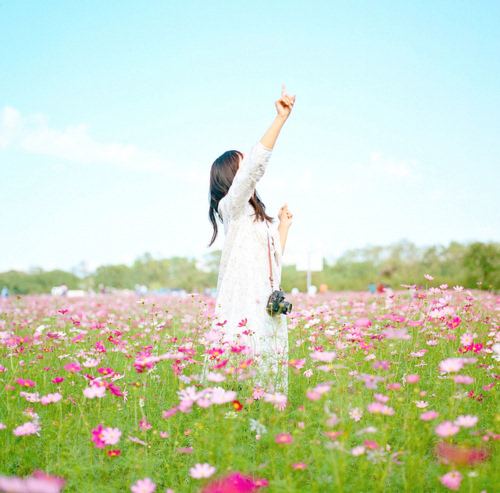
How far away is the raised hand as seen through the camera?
2.77 meters

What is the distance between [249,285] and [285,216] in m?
0.65

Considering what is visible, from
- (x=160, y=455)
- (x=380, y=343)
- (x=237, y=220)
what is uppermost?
(x=237, y=220)

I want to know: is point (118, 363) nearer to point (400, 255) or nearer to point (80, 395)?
point (80, 395)

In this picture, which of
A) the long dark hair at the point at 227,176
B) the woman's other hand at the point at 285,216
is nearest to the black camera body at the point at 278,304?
the long dark hair at the point at 227,176

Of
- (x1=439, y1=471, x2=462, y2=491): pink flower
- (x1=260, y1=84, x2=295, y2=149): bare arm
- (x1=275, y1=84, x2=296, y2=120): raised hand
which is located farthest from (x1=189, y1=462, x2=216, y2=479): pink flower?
(x1=275, y1=84, x2=296, y2=120): raised hand

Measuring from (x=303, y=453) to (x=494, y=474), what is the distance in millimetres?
794

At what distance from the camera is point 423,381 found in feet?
12.0

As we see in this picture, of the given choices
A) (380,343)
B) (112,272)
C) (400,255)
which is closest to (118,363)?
(380,343)

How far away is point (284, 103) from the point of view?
2.78 m

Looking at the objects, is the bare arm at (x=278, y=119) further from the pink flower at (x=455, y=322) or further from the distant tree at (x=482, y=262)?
the distant tree at (x=482, y=262)

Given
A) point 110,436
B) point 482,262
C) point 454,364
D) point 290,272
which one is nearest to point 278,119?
point 454,364

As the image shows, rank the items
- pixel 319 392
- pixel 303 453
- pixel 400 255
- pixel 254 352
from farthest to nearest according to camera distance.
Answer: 1. pixel 400 255
2. pixel 254 352
3. pixel 303 453
4. pixel 319 392

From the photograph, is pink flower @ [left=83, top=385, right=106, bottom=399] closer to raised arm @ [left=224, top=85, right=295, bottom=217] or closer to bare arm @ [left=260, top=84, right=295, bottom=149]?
raised arm @ [left=224, top=85, right=295, bottom=217]

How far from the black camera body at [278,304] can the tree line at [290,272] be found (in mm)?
26039
